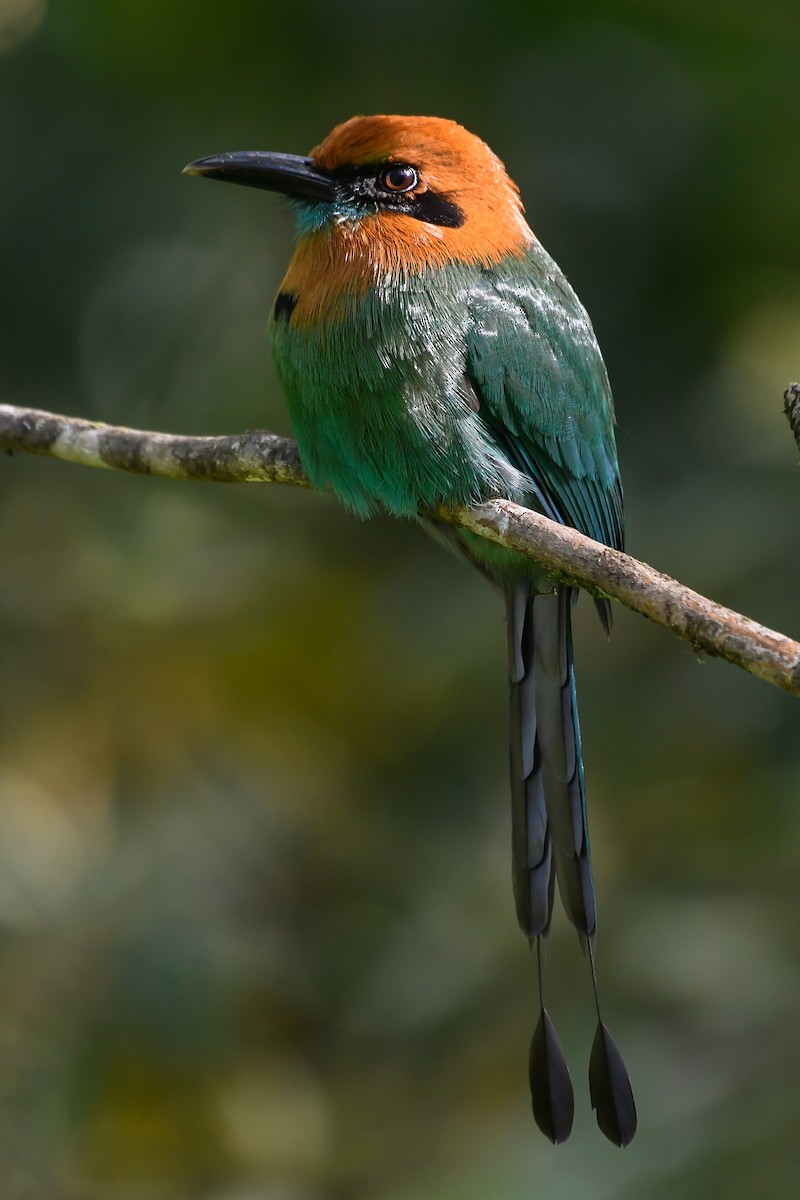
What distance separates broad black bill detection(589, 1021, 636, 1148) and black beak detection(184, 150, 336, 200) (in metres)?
1.56

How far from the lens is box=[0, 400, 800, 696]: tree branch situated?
1.95m

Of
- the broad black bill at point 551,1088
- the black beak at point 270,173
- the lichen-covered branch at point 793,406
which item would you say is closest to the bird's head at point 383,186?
the black beak at point 270,173

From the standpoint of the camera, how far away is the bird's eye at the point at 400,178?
292 centimetres

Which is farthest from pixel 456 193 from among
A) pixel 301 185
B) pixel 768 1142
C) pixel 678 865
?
pixel 768 1142

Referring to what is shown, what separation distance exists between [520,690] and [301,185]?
3.29 ft

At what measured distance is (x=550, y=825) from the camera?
109 inches

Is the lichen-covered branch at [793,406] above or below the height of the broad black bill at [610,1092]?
above

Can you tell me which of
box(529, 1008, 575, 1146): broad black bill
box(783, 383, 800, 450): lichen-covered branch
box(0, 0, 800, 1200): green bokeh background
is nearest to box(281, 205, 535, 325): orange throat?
box(783, 383, 800, 450): lichen-covered branch

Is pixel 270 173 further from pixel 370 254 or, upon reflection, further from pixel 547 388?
pixel 547 388

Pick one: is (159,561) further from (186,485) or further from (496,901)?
(496,901)

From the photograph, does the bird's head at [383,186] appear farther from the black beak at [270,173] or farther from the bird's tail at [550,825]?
the bird's tail at [550,825]

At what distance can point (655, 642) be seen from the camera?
3.75 m

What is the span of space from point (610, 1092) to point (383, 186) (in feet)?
5.39

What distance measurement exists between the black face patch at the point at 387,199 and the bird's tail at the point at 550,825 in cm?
69
